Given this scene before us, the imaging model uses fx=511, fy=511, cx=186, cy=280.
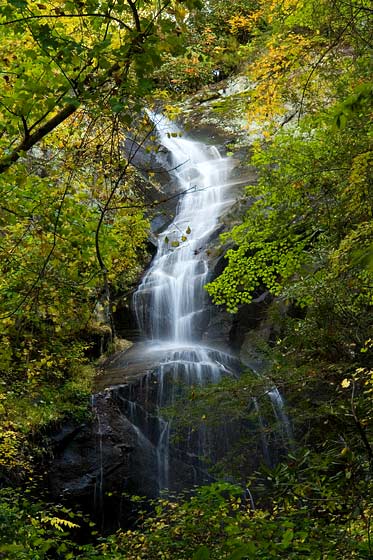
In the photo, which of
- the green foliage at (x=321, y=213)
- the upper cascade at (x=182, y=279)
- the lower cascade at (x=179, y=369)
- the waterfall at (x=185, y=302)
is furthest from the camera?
the upper cascade at (x=182, y=279)

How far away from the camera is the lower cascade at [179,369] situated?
8.66 m

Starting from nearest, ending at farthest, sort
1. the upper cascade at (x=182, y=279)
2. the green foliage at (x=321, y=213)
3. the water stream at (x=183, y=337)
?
the green foliage at (x=321, y=213) < the water stream at (x=183, y=337) < the upper cascade at (x=182, y=279)

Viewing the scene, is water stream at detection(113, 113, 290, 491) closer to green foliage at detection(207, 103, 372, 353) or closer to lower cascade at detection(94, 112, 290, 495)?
lower cascade at detection(94, 112, 290, 495)

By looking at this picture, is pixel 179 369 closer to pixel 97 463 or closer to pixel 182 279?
pixel 97 463

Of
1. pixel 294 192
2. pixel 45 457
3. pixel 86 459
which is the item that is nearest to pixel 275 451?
pixel 86 459

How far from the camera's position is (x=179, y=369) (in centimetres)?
1089

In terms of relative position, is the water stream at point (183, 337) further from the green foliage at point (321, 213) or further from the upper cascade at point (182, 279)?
the green foliage at point (321, 213)

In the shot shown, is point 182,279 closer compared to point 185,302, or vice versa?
point 185,302

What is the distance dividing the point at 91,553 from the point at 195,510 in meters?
1.05

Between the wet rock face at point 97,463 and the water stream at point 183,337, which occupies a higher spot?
the water stream at point 183,337

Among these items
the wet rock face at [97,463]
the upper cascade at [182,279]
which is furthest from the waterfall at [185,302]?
the wet rock face at [97,463]

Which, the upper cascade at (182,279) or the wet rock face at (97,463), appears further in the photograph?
the upper cascade at (182,279)

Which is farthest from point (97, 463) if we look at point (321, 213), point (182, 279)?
point (182, 279)

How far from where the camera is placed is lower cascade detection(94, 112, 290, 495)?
8656 millimetres
